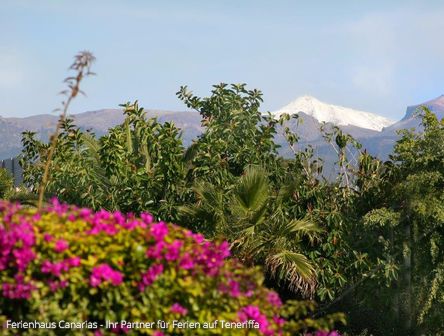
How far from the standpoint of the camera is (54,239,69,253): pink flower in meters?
5.34

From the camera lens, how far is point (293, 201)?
14.4 meters

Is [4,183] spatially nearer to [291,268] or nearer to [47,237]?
Answer: [291,268]

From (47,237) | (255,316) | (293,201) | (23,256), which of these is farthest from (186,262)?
(293,201)

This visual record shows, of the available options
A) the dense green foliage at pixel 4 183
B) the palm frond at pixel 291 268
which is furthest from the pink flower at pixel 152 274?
the dense green foliage at pixel 4 183

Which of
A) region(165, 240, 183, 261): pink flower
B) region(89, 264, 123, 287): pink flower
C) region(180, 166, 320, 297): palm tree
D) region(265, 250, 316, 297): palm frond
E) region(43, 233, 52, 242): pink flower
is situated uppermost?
region(43, 233, 52, 242): pink flower

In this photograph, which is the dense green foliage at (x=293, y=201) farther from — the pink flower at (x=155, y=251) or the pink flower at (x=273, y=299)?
the pink flower at (x=155, y=251)

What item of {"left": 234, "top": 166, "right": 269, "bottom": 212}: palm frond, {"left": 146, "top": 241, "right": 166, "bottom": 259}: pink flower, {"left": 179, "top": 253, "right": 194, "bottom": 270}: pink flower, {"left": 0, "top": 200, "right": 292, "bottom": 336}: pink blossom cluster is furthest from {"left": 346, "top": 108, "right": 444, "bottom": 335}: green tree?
{"left": 146, "top": 241, "right": 166, "bottom": 259}: pink flower

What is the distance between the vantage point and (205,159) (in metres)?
13.9

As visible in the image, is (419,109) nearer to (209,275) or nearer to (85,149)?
(85,149)

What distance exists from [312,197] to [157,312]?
30.3 ft

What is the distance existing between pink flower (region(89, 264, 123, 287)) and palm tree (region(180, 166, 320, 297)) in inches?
275

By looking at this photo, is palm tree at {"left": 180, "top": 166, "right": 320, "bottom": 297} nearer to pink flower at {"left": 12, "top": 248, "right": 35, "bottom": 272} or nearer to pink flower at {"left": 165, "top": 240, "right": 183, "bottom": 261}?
pink flower at {"left": 165, "top": 240, "right": 183, "bottom": 261}

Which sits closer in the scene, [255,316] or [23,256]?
[23,256]

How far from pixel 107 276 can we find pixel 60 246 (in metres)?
0.39
